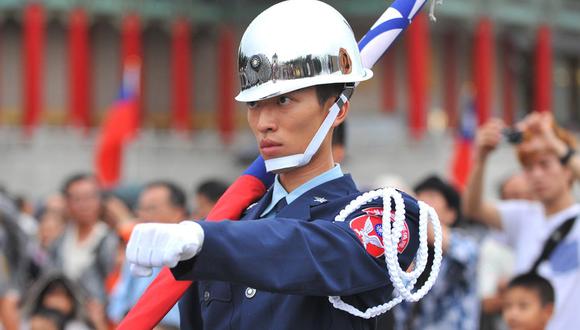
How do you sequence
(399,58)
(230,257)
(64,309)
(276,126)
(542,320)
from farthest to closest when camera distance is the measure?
(399,58), (64,309), (542,320), (276,126), (230,257)

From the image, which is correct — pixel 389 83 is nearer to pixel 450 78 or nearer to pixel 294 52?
pixel 450 78

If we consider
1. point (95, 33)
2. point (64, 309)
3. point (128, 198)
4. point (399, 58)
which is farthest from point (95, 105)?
point (64, 309)

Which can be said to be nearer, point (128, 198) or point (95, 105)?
point (128, 198)

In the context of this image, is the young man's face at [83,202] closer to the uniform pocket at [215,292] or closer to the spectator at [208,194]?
the spectator at [208,194]

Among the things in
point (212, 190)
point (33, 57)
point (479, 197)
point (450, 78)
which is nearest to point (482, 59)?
point (450, 78)

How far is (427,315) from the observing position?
5070 millimetres

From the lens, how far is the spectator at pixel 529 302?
15.2 ft

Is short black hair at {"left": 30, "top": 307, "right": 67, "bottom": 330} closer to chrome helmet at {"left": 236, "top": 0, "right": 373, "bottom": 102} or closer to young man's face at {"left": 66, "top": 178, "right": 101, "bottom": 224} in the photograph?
young man's face at {"left": 66, "top": 178, "right": 101, "bottom": 224}

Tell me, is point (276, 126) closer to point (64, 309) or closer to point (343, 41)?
point (343, 41)

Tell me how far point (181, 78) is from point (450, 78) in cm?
765

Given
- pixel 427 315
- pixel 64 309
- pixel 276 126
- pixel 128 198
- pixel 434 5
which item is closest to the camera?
pixel 276 126

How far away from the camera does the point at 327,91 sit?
8.04 feet

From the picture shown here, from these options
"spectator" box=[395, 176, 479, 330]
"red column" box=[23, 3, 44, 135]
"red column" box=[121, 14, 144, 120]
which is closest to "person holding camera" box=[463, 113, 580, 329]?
"spectator" box=[395, 176, 479, 330]

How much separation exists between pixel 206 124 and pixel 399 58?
19.2 feet
